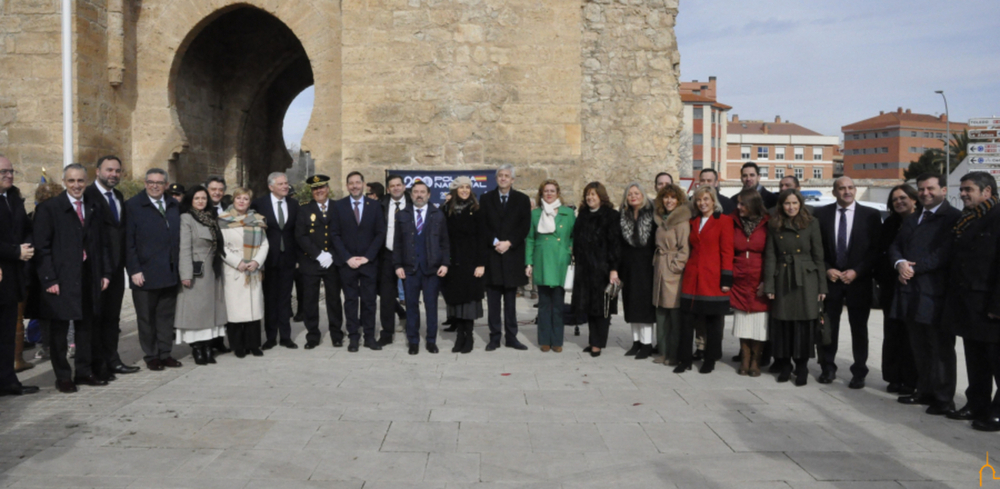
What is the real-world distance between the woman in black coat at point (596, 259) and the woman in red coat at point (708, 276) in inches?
35.7

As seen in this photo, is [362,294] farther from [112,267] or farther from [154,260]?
[112,267]

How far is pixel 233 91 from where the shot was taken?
16688 mm

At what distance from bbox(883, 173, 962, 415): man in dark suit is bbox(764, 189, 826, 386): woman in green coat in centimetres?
68

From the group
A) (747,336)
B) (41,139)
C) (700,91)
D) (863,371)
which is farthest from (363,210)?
(700,91)

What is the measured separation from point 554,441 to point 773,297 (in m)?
2.98

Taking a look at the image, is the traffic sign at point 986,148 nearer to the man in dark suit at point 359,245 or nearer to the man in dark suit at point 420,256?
the man in dark suit at point 420,256

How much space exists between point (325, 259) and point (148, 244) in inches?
74.1

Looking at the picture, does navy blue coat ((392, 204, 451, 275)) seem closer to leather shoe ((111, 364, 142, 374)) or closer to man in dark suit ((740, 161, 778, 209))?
leather shoe ((111, 364, 142, 374))

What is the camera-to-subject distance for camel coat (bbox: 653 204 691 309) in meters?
7.57

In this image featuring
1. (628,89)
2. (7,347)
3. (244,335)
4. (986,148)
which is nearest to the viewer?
(7,347)

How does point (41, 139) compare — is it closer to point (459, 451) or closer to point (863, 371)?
point (459, 451)

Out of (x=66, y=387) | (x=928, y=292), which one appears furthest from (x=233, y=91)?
(x=928, y=292)

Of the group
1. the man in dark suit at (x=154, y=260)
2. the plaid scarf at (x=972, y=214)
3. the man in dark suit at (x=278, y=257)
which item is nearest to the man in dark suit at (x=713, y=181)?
the plaid scarf at (x=972, y=214)

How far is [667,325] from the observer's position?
782 cm
